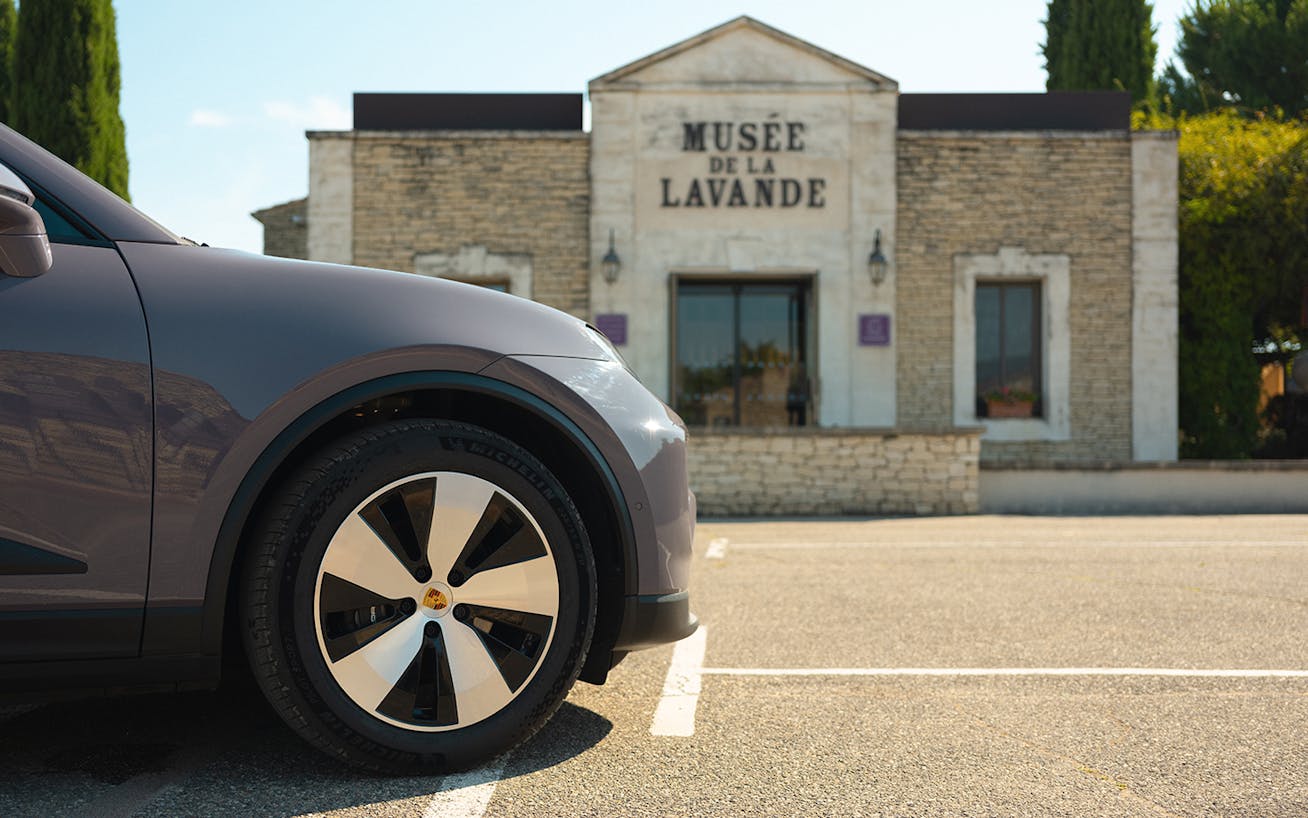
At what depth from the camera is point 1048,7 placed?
2705 cm

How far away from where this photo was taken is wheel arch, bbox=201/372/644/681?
2.17 m

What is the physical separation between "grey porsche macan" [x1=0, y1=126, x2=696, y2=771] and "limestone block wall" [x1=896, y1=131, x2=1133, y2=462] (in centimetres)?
1393

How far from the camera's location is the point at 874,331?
15.5 metres

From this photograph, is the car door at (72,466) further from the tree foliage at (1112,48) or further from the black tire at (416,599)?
the tree foliage at (1112,48)

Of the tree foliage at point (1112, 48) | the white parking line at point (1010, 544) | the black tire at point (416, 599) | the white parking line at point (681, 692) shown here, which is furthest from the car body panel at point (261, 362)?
the tree foliage at point (1112, 48)

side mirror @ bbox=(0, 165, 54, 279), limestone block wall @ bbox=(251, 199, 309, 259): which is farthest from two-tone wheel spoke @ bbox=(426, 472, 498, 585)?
limestone block wall @ bbox=(251, 199, 309, 259)

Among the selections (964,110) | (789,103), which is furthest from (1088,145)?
(789,103)

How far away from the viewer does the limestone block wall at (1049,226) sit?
51.4ft

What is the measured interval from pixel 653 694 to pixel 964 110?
15192mm

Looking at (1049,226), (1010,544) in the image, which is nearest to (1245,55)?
(1049,226)

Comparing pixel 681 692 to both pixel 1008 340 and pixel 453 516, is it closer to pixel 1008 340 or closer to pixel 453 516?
pixel 453 516

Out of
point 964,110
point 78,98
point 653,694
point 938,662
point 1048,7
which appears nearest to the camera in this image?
point 653,694

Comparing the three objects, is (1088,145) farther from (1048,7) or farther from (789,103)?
(1048,7)

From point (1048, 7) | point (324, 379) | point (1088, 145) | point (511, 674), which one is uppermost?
point (1048, 7)
